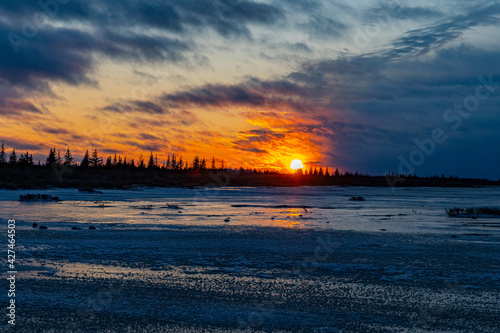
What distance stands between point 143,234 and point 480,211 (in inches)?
910

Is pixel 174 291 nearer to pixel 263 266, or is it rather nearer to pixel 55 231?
pixel 263 266

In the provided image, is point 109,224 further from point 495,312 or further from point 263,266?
point 495,312

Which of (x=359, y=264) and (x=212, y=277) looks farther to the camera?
(x=359, y=264)

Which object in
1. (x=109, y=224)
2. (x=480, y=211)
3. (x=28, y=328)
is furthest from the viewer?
(x=480, y=211)

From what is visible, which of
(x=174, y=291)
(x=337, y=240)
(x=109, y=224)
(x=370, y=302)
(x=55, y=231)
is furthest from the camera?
(x=109, y=224)

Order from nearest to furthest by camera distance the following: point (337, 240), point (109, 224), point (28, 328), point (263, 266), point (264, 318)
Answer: point (28, 328) < point (264, 318) < point (263, 266) < point (337, 240) < point (109, 224)

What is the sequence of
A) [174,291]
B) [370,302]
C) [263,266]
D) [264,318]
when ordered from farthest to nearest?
[263,266] → [174,291] → [370,302] → [264,318]

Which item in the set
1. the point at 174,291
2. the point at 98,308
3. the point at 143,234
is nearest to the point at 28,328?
the point at 98,308

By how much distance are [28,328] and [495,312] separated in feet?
24.0

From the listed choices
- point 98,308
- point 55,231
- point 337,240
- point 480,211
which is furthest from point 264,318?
point 480,211

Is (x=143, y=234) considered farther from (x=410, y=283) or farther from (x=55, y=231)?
(x=410, y=283)

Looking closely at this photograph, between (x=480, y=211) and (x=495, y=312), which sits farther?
(x=480, y=211)

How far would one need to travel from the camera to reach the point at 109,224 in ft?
64.9

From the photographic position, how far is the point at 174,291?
8430 mm
